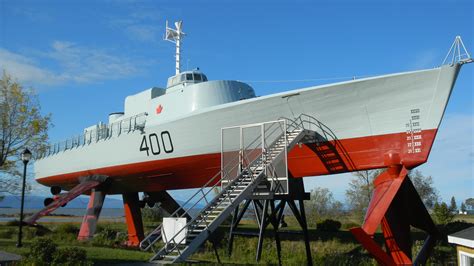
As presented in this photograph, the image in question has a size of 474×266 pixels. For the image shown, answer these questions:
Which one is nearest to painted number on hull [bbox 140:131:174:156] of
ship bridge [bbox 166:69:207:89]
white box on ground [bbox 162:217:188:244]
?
ship bridge [bbox 166:69:207:89]

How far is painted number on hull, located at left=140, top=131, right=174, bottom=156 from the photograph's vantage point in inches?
742

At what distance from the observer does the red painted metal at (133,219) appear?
77.4 feet

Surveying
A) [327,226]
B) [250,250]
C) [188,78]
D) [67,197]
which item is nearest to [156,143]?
[188,78]

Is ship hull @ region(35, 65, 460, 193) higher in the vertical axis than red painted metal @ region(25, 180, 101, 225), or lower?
higher

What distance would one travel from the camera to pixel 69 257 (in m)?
11.9

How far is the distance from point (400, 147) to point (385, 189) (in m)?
1.45

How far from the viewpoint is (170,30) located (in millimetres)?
26375

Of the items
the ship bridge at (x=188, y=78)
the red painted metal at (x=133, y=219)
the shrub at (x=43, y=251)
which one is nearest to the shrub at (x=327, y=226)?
the red painted metal at (x=133, y=219)

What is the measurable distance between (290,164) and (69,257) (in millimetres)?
7691

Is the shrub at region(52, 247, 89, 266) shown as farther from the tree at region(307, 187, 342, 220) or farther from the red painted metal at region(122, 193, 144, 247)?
the tree at region(307, 187, 342, 220)

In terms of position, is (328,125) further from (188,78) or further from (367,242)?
(188,78)

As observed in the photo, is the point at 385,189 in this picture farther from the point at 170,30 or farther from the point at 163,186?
the point at 170,30

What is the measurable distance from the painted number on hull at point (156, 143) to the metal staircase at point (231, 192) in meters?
3.71

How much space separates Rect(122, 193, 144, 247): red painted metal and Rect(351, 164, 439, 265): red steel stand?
14053mm
